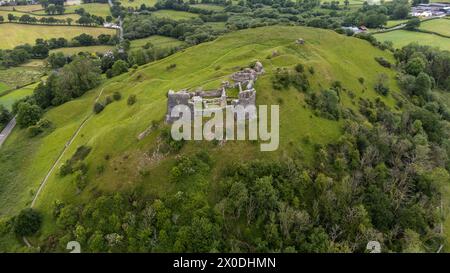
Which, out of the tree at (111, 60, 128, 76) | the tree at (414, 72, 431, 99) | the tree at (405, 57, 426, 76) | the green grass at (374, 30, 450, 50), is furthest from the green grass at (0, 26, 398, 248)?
the green grass at (374, 30, 450, 50)

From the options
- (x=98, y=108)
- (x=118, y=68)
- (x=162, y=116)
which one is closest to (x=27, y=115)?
(x=98, y=108)

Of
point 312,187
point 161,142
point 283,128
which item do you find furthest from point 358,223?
point 161,142

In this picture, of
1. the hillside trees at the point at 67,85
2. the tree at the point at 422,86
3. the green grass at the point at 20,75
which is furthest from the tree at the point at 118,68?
the tree at the point at 422,86

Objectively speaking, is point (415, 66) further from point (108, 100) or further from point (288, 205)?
point (108, 100)

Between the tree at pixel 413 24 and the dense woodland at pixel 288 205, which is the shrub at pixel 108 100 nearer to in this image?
the dense woodland at pixel 288 205

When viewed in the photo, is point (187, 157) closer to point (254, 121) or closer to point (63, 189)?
point (254, 121)

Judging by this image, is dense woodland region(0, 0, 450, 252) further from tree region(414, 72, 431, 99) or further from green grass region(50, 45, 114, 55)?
green grass region(50, 45, 114, 55)
